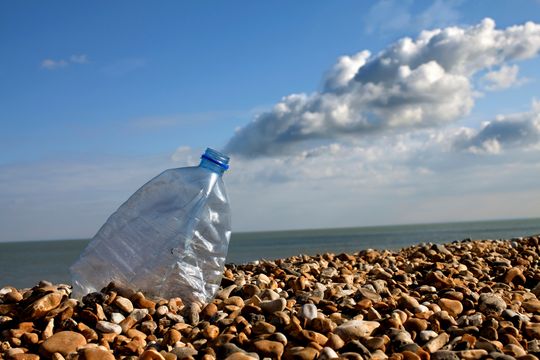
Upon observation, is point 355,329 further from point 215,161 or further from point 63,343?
point 215,161

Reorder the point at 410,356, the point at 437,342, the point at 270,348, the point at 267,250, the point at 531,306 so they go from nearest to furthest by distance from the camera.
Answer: the point at 410,356 < the point at 270,348 < the point at 437,342 < the point at 531,306 < the point at 267,250

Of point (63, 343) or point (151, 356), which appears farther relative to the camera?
point (63, 343)

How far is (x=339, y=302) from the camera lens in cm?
397

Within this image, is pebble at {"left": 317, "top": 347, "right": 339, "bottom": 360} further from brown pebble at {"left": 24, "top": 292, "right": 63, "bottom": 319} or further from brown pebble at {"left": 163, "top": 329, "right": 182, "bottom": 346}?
brown pebble at {"left": 24, "top": 292, "right": 63, "bottom": 319}

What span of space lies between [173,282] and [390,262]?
333 centimetres

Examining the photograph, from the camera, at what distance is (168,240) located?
14.3 feet

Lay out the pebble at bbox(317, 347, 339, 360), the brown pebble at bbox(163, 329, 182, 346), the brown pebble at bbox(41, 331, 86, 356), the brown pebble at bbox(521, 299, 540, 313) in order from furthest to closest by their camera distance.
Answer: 1. the brown pebble at bbox(521, 299, 540, 313)
2. the brown pebble at bbox(163, 329, 182, 346)
3. the brown pebble at bbox(41, 331, 86, 356)
4. the pebble at bbox(317, 347, 339, 360)

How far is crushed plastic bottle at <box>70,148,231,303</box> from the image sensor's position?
431 cm

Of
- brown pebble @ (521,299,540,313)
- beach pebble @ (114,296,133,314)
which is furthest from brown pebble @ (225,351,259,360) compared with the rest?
brown pebble @ (521,299,540,313)

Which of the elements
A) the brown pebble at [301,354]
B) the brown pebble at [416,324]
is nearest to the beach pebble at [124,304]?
the brown pebble at [301,354]

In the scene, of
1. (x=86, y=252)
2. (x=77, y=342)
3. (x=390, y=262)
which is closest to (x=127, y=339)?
(x=77, y=342)

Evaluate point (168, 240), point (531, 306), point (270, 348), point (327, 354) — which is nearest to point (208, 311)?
point (168, 240)

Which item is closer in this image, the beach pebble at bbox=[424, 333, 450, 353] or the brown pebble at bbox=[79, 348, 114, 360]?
the brown pebble at bbox=[79, 348, 114, 360]

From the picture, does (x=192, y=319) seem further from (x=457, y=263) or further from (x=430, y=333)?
(x=457, y=263)
